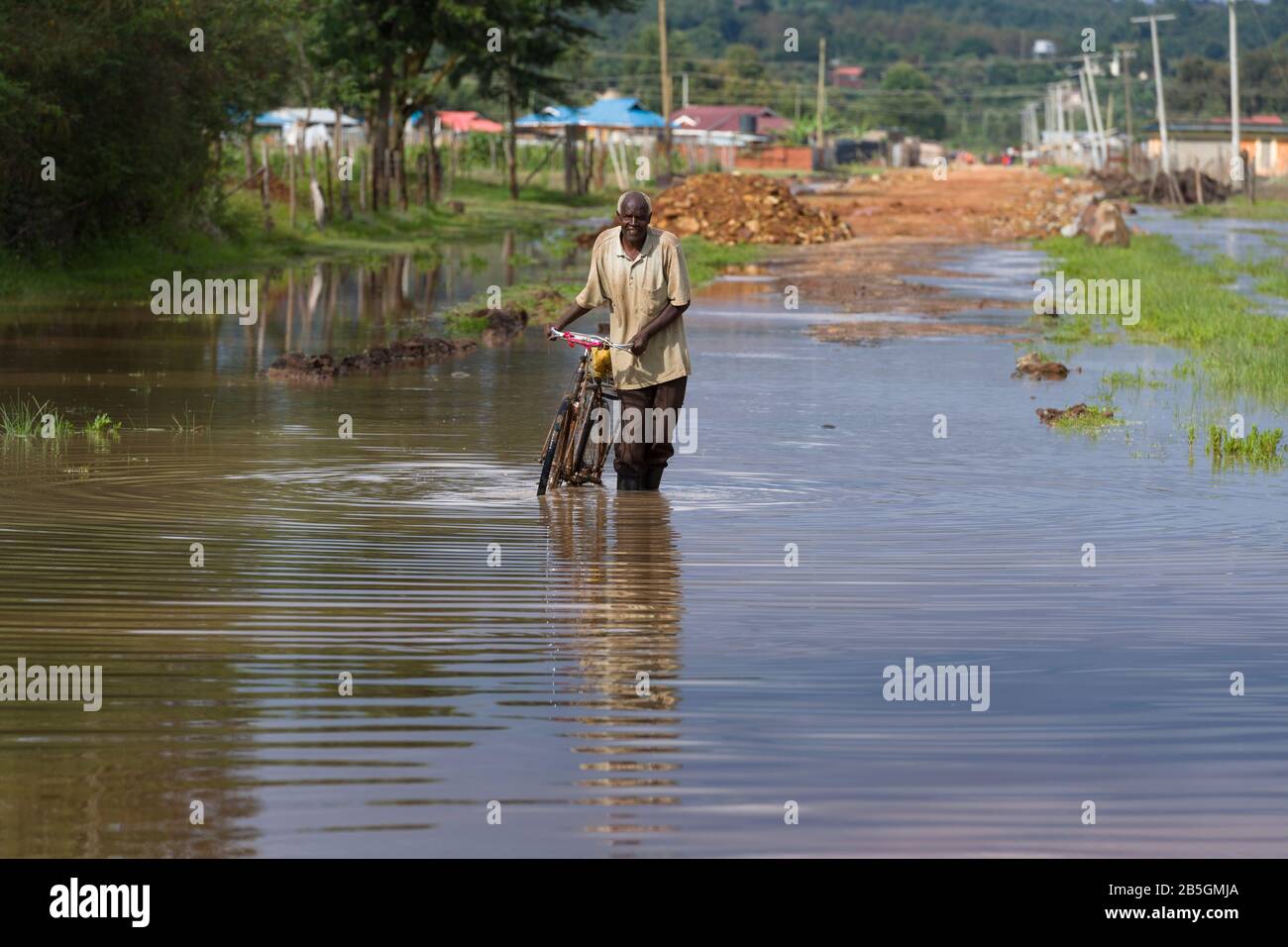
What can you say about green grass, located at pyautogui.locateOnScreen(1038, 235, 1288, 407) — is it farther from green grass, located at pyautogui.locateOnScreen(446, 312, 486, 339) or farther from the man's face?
the man's face

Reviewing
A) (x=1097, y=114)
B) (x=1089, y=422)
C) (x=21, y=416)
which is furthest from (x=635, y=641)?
(x=1097, y=114)

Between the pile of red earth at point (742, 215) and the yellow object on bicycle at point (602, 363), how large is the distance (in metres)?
33.6

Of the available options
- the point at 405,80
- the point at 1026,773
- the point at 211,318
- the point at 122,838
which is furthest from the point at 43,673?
the point at 405,80

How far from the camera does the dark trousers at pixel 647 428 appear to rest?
11.8 m

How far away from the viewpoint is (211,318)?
24281mm

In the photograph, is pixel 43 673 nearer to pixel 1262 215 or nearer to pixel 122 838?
pixel 122 838

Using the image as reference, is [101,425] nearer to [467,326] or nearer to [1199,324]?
[467,326]

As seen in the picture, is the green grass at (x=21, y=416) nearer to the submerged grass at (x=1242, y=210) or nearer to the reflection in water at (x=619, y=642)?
the reflection in water at (x=619, y=642)

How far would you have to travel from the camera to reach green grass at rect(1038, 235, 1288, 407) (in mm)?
18844

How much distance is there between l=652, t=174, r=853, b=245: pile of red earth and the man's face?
111 ft

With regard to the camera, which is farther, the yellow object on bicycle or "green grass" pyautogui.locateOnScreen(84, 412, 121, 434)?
"green grass" pyautogui.locateOnScreen(84, 412, 121, 434)
